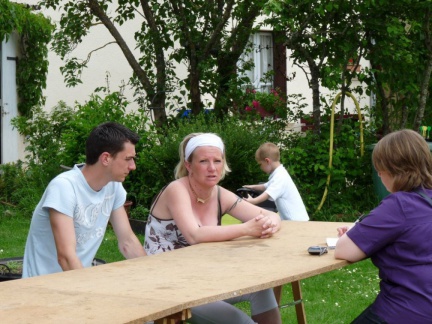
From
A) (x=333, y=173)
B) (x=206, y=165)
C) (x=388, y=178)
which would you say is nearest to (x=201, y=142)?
(x=206, y=165)

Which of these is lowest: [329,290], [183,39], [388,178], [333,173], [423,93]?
[329,290]

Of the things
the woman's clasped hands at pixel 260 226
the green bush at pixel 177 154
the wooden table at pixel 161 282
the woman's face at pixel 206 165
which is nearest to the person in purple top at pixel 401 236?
→ the wooden table at pixel 161 282

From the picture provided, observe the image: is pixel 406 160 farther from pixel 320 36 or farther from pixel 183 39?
pixel 183 39

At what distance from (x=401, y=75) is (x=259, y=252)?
6827mm

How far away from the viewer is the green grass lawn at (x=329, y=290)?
636 cm

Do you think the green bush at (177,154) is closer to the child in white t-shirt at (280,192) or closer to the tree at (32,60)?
the child in white t-shirt at (280,192)

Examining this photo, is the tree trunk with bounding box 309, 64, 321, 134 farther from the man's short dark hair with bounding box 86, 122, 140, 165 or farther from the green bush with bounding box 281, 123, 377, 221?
the man's short dark hair with bounding box 86, 122, 140, 165

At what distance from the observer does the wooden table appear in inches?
123

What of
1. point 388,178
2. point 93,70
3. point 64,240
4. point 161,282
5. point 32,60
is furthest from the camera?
point 93,70

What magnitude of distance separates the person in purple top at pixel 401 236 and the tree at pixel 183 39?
23.4ft

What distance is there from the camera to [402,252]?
4.05m

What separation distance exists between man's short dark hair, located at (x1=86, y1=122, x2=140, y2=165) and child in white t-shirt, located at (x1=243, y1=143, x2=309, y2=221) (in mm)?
3282

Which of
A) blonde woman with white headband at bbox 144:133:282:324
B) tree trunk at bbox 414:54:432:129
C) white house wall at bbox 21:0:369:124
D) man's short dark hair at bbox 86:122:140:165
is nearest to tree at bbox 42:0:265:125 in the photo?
white house wall at bbox 21:0:369:124

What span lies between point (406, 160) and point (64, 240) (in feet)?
5.40
